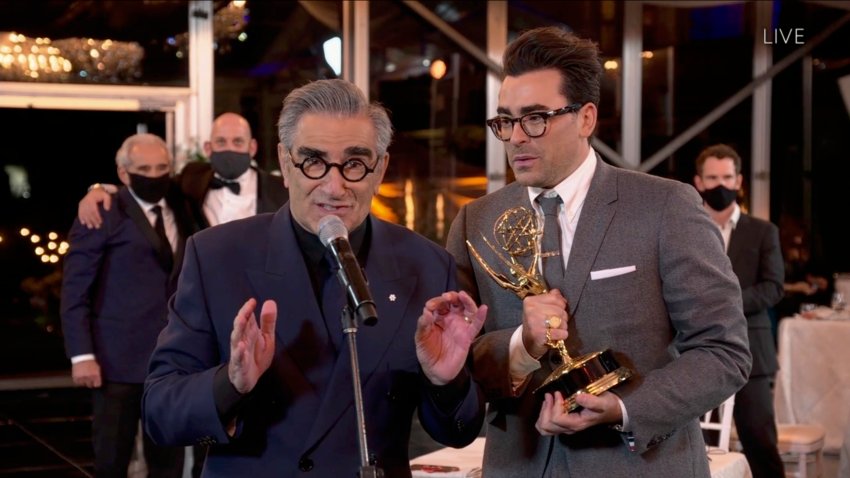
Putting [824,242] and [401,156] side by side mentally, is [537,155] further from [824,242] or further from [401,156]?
[824,242]

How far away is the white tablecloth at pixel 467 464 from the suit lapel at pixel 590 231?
3.70 ft

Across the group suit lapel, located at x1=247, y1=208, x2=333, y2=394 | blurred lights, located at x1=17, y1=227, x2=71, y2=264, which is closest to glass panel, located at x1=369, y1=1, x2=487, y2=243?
blurred lights, located at x1=17, y1=227, x2=71, y2=264

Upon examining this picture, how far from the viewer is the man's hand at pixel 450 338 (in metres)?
2.11

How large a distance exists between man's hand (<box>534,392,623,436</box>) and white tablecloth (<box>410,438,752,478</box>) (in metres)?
1.15

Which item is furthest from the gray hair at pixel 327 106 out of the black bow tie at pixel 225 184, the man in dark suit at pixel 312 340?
the black bow tie at pixel 225 184

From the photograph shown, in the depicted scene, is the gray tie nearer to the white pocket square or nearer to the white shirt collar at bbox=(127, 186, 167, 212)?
the white pocket square

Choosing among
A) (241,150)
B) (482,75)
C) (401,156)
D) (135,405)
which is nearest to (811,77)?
(482,75)

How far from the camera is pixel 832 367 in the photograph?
23.9ft

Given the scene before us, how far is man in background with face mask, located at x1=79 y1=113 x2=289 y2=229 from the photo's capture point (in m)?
6.06

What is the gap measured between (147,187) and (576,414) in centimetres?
381

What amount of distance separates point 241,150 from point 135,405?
5.07ft

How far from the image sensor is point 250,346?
6.33 feet

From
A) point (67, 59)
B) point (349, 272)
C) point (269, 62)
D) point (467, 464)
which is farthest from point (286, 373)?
point (269, 62)

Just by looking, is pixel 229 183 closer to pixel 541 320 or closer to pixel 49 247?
pixel 541 320
